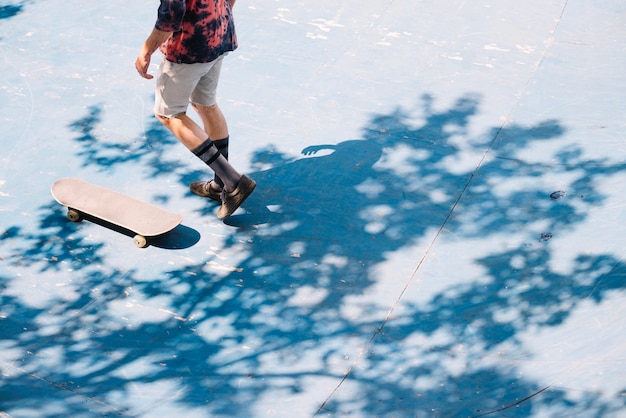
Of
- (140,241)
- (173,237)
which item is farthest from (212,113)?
(140,241)

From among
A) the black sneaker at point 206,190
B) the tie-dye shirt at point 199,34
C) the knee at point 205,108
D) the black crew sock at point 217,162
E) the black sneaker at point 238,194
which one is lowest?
the black sneaker at point 206,190

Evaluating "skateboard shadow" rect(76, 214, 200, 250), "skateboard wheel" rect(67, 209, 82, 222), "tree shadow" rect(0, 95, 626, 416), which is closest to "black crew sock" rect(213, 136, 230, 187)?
"tree shadow" rect(0, 95, 626, 416)

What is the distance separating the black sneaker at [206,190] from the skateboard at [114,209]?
416 millimetres

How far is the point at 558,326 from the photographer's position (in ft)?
13.6

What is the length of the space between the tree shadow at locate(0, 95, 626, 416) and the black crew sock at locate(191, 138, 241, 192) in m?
0.39

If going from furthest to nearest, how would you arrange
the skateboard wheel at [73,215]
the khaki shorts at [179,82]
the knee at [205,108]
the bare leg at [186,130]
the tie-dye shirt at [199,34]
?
the skateboard wheel at [73,215]
the knee at [205,108]
the bare leg at [186,130]
the khaki shorts at [179,82]
the tie-dye shirt at [199,34]

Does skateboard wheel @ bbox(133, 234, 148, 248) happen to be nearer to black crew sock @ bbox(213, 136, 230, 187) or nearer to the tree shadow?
the tree shadow

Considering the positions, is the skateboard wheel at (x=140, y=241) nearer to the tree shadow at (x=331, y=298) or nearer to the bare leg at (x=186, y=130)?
the tree shadow at (x=331, y=298)

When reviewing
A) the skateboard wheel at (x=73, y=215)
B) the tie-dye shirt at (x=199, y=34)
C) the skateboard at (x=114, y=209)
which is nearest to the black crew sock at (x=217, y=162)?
the skateboard at (x=114, y=209)

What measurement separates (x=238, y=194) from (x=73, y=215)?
48.3 inches

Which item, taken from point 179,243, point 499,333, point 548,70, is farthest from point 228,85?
point 499,333

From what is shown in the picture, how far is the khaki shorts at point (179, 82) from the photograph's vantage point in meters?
4.42

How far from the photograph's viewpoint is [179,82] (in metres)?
4.45

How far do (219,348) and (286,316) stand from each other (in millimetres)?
465
